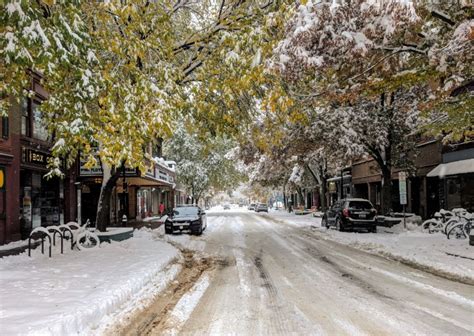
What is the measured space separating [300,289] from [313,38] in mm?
5211

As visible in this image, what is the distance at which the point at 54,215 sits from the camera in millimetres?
20141

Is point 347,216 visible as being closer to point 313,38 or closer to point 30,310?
point 313,38

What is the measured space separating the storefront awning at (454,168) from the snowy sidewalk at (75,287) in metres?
14.5

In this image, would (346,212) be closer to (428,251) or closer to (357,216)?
(357,216)

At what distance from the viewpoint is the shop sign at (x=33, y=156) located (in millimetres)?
16609

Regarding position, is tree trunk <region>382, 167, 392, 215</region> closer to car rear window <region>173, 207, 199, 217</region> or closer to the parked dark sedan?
the parked dark sedan

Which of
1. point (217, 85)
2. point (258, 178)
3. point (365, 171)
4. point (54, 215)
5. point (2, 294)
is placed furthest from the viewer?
point (258, 178)

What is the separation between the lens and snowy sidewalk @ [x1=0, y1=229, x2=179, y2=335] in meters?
5.72

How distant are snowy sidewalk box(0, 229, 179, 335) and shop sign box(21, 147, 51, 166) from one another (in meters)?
4.72

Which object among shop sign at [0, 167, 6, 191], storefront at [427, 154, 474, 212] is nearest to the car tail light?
storefront at [427, 154, 474, 212]

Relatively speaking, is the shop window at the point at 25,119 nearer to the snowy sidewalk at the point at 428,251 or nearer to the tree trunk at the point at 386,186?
the snowy sidewalk at the point at 428,251

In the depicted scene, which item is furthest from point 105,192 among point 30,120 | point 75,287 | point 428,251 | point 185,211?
point 428,251

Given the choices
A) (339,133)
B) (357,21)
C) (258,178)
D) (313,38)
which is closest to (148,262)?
(313,38)

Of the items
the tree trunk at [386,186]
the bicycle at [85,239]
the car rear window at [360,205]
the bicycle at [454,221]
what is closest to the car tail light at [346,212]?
the car rear window at [360,205]
